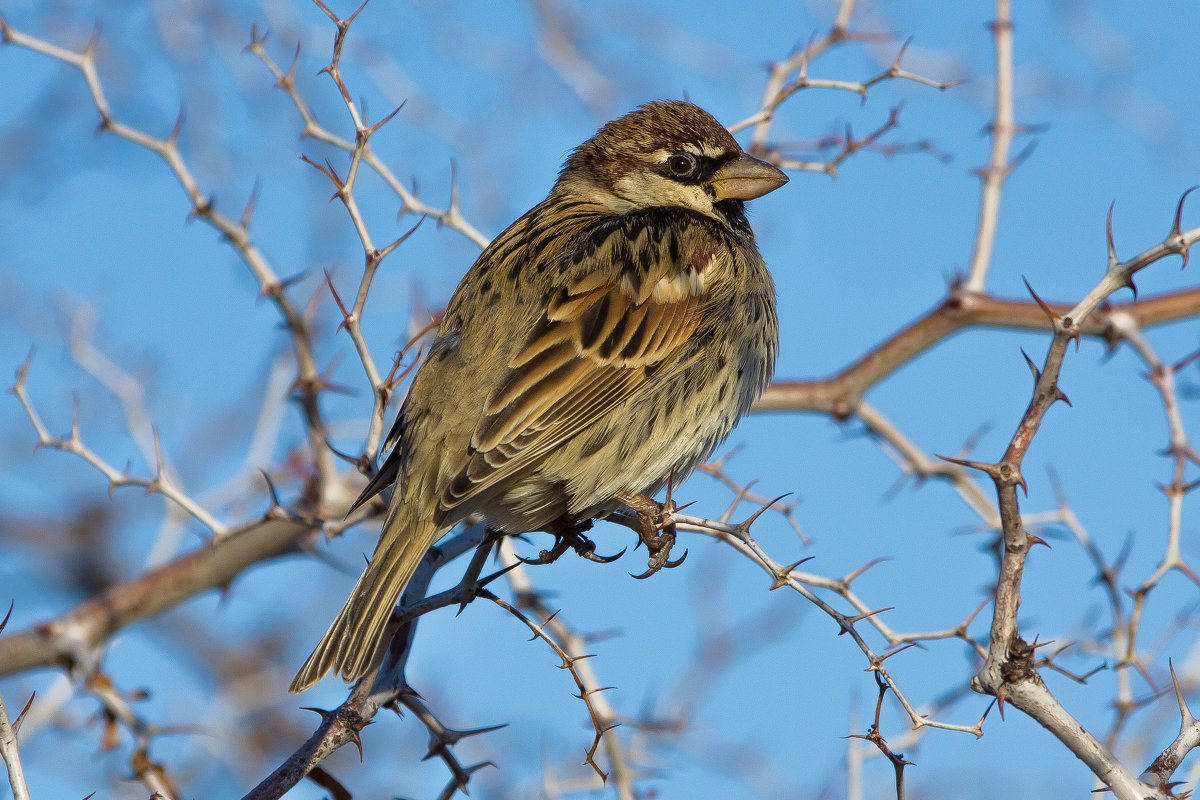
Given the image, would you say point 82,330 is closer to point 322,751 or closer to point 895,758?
point 322,751

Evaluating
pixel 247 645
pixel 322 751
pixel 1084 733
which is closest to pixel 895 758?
pixel 1084 733

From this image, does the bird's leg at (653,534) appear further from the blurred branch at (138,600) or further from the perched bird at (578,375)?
the blurred branch at (138,600)

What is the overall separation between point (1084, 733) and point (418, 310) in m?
3.03

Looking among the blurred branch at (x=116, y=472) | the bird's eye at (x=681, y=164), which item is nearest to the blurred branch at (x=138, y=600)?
the blurred branch at (x=116, y=472)

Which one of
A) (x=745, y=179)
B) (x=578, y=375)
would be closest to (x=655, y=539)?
(x=578, y=375)

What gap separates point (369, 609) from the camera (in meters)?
3.60

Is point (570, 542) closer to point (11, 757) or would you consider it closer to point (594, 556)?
point (594, 556)

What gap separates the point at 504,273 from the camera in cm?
466

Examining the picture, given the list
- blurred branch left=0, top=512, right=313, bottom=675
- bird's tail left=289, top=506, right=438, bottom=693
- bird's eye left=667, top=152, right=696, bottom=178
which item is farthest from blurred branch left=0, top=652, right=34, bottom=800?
bird's eye left=667, top=152, right=696, bottom=178

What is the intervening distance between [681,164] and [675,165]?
0.10 feet

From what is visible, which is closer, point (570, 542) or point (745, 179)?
point (570, 542)

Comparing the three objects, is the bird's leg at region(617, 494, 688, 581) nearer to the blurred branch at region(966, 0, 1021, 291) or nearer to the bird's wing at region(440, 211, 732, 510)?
the bird's wing at region(440, 211, 732, 510)

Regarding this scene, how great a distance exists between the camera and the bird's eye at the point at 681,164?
520cm

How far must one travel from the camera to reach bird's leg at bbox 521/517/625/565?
4148 millimetres
